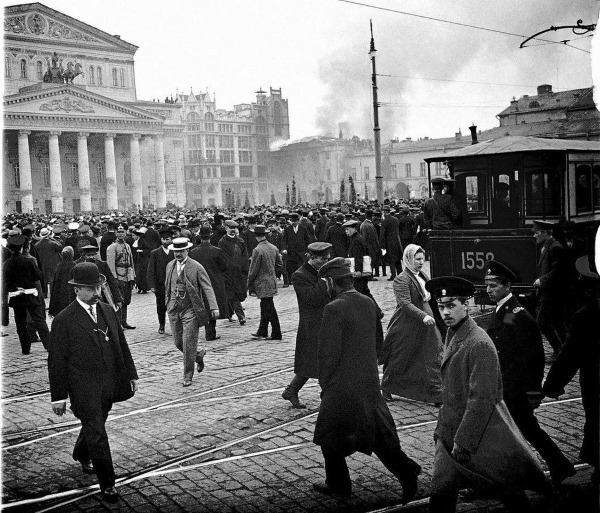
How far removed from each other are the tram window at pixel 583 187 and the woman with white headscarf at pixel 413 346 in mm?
4688

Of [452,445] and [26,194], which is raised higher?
[26,194]

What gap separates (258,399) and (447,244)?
441cm

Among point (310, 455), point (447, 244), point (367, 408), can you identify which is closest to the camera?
point (367, 408)

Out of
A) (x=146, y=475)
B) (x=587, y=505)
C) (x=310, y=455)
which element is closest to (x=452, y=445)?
(x=587, y=505)

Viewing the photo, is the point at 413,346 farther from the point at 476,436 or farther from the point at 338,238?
the point at 338,238

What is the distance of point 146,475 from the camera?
19.0 feet

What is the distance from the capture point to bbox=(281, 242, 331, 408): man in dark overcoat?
23.5 ft

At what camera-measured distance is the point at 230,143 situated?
91625 mm

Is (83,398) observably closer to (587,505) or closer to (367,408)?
(367,408)

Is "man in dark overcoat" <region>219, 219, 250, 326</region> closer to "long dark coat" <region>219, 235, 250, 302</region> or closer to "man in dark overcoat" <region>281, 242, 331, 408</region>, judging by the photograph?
"long dark coat" <region>219, 235, 250, 302</region>

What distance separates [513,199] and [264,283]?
4152 mm

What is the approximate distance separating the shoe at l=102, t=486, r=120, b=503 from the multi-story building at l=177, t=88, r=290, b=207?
270 feet

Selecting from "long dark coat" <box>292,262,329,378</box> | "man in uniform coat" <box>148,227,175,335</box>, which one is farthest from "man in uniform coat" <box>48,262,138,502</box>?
"man in uniform coat" <box>148,227,175,335</box>

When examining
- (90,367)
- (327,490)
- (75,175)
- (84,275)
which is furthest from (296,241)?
(75,175)
